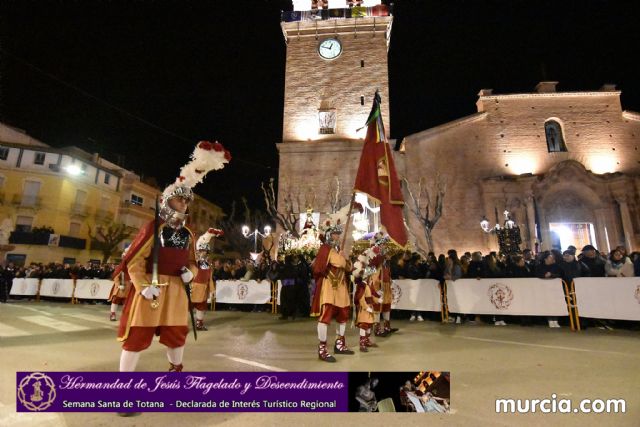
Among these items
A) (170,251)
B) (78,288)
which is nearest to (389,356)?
(170,251)

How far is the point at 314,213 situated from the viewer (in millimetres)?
22953

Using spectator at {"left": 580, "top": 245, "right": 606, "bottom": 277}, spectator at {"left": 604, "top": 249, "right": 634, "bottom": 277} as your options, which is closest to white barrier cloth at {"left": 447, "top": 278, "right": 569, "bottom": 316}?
spectator at {"left": 580, "top": 245, "right": 606, "bottom": 277}

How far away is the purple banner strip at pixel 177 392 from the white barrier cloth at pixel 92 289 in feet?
45.2

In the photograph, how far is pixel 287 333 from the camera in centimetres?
793

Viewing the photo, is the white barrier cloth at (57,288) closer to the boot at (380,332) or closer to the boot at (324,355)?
the boot at (380,332)

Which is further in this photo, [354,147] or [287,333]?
[354,147]

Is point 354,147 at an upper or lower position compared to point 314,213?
upper

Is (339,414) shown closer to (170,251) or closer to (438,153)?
(170,251)

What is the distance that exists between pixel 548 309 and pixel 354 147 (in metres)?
17.4

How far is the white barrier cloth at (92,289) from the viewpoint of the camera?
603 inches

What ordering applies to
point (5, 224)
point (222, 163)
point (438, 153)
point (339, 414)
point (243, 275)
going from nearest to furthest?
point (339, 414)
point (222, 163)
point (243, 275)
point (438, 153)
point (5, 224)

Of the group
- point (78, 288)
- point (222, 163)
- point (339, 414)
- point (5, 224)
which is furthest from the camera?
point (5, 224)

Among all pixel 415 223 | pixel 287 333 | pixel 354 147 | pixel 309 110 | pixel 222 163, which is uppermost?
pixel 309 110

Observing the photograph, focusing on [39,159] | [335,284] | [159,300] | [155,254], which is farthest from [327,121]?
[39,159]
